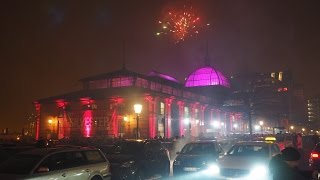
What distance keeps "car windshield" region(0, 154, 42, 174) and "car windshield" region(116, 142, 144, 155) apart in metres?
5.85

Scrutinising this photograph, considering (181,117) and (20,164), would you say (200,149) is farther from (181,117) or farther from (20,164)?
(181,117)

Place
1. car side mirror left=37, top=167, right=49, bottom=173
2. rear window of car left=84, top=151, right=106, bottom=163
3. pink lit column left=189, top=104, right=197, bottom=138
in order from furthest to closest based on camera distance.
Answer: pink lit column left=189, top=104, right=197, bottom=138, rear window of car left=84, top=151, right=106, bottom=163, car side mirror left=37, top=167, right=49, bottom=173

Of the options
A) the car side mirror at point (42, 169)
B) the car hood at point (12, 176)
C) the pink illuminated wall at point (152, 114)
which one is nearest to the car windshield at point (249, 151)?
the car side mirror at point (42, 169)

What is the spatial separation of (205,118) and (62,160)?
56.2 meters

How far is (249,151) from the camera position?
1555 cm

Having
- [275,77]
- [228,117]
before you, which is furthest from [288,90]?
[228,117]

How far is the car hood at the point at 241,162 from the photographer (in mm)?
13938

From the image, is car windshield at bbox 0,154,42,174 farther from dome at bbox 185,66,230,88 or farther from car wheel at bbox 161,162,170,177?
dome at bbox 185,66,230,88

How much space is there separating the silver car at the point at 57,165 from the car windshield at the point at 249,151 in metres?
6.09

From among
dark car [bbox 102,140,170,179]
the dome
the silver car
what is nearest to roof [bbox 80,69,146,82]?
the dome

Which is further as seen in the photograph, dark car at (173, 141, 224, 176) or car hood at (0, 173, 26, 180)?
dark car at (173, 141, 224, 176)

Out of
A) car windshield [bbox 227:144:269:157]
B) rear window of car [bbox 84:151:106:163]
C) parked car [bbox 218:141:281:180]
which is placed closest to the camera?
rear window of car [bbox 84:151:106:163]

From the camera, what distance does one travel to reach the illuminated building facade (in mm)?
46594

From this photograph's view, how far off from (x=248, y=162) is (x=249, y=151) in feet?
5.12
